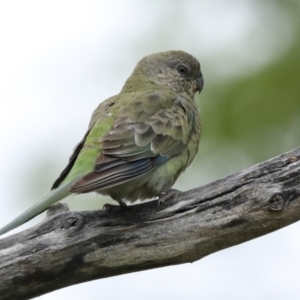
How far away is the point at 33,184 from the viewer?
9766 mm

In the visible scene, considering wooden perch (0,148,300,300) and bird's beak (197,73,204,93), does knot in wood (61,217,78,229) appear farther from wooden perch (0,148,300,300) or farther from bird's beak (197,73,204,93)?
bird's beak (197,73,204,93)

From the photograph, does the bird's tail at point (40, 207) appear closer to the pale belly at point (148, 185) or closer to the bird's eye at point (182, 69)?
the pale belly at point (148, 185)

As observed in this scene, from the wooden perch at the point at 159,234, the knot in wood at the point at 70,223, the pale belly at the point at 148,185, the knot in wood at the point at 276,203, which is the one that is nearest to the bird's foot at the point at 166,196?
the wooden perch at the point at 159,234

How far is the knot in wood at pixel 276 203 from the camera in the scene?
5996 millimetres

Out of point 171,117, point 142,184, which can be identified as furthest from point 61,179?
point 171,117

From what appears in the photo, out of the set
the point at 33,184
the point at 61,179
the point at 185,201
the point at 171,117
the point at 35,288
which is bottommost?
the point at 35,288

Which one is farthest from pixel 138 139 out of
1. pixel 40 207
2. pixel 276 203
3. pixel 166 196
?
pixel 276 203

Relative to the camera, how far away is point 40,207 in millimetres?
6320

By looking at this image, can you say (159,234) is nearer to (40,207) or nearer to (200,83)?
(40,207)

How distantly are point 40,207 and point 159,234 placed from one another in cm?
85

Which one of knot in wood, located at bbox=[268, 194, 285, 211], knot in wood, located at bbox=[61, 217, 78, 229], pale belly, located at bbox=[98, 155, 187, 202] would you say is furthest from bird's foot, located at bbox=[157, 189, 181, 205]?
knot in wood, located at bbox=[268, 194, 285, 211]

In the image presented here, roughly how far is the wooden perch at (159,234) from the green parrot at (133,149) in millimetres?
266

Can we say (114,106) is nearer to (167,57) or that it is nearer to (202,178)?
(167,57)

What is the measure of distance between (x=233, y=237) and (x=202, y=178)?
9.77ft
